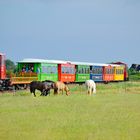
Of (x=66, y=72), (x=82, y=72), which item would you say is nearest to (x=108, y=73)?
(x=82, y=72)

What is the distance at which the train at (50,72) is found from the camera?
122 ft

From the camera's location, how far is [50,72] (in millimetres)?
42594

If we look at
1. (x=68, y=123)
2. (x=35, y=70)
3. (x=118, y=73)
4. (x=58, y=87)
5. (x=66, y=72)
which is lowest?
(x=68, y=123)

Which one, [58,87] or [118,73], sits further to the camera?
[118,73]

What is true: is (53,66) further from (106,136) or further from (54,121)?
(106,136)

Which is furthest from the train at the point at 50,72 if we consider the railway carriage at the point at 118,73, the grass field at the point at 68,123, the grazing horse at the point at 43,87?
the grass field at the point at 68,123

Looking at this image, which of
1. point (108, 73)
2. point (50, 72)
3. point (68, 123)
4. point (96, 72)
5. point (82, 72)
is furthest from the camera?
point (108, 73)

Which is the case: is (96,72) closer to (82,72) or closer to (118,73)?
(82,72)

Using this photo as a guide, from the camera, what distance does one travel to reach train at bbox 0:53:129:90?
37.3m

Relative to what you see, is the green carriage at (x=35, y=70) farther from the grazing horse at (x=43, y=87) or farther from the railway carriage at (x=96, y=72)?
the railway carriage at (x=96, y=72)

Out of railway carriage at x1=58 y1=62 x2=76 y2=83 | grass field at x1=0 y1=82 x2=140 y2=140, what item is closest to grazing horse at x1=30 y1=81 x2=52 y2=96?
grass field at x1=0 y1=82 x2=140 y2=140

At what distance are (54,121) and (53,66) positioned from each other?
2754cm

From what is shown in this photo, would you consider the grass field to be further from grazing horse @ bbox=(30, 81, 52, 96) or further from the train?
the train

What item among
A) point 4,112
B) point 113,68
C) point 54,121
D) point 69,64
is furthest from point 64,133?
point 113,68
